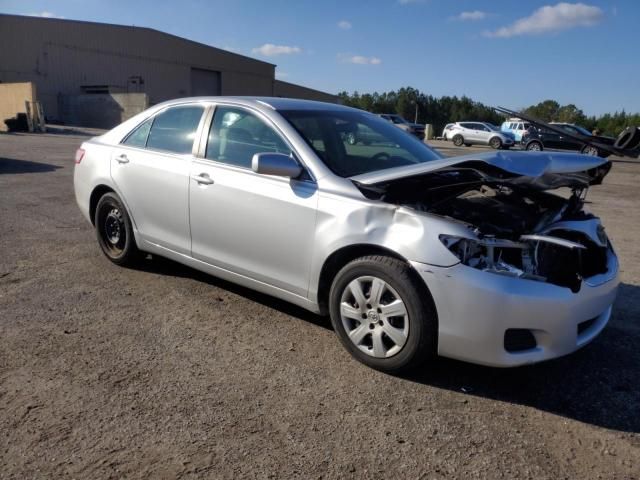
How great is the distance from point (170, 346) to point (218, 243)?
2.86 feet

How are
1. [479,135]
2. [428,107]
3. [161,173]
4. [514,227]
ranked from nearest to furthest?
[514,227], [161,173], [479,135], [428,107]

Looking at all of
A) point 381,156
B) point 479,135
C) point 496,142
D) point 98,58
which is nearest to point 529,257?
point 381,156

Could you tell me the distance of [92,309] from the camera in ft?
13.7

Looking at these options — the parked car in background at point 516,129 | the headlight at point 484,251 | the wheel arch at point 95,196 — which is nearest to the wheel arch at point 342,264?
the headlight at point 484,251

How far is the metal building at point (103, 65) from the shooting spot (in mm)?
40094

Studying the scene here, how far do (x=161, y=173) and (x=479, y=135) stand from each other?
32152 millimetres

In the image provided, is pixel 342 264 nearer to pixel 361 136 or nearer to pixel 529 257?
pixel 529 257

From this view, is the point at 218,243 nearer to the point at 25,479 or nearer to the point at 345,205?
Answer: the point at 345,205

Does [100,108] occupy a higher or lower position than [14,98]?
lower

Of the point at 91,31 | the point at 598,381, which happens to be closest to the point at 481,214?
the point at 598,381

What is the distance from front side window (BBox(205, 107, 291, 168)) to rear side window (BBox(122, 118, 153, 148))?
0.91m

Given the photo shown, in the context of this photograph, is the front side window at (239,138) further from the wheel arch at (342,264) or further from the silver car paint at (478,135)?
the silver car paint at (478,135)

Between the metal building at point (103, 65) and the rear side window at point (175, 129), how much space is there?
111 ft

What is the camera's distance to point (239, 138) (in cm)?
414
